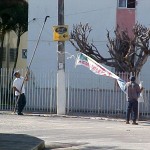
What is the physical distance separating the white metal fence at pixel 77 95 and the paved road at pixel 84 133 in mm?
2464

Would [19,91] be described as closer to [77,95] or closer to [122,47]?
[77,95]

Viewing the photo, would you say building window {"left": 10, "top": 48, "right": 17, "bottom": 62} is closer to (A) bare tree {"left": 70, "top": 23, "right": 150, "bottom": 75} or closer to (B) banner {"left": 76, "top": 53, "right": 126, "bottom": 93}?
(A) bare tree {"left": 70, "top": 23, "right": 150, "bottom": 75}

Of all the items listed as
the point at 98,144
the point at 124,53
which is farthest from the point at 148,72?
the point at 98,144

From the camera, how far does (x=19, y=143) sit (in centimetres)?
1183

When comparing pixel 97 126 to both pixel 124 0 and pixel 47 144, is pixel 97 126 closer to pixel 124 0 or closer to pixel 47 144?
pixel 47 144

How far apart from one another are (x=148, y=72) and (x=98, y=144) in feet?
49.2

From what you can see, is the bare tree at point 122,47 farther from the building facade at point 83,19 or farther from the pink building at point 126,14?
the pink building at point 126,14

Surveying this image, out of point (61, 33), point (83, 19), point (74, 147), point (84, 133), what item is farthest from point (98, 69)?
point (74, 147)

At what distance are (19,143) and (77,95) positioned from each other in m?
12.0

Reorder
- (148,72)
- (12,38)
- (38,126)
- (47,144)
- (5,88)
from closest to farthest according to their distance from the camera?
(47,144), (38,126), (5,88), (148,72), (12,38)

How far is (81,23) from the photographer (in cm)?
2780

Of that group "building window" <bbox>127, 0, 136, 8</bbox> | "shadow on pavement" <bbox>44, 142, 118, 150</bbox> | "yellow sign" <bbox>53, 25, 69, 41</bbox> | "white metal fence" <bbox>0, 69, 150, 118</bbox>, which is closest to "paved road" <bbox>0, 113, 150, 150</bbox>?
"shadow on pavement" <bbox>44, 142, 118, 150</bbox>

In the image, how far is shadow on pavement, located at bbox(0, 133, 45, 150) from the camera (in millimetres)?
11195

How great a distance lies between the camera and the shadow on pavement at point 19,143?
441 inches
